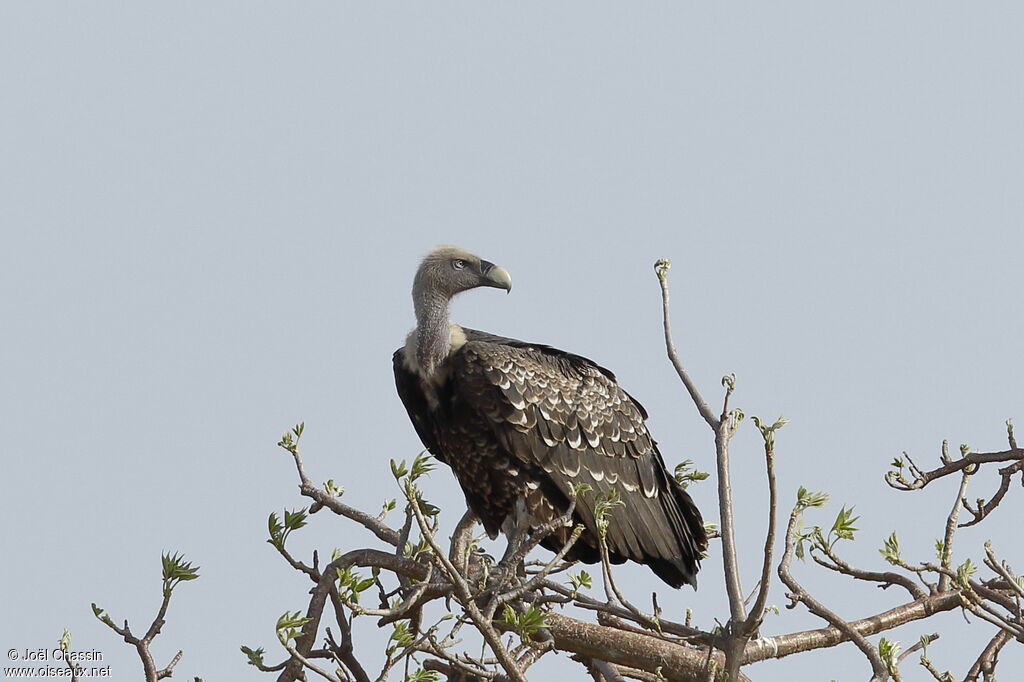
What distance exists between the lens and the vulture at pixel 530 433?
28.4ft

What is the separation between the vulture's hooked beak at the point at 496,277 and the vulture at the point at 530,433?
11 mm

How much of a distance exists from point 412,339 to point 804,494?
4.20 m

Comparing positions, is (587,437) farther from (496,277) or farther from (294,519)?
(294,519)

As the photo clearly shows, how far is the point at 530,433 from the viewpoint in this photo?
8.74m

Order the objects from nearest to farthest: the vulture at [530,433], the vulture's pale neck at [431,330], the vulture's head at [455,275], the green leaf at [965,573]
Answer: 1. the green leaf at [965,573]
2. the vulture at [530,433]
3. the vulture's pale neck at [431,330]
4. the vulture's head at [455,275]

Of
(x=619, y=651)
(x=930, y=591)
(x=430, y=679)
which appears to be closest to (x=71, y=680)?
(x=430, y=679)

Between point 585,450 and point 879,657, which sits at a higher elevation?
point 585,450

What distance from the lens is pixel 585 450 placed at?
905 cm

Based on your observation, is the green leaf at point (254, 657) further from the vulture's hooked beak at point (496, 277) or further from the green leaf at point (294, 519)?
the vulture's hooked beak at point (496, 277)

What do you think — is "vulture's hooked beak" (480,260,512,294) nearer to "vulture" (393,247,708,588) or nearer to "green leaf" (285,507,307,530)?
"vulture" (393,247,708,588)

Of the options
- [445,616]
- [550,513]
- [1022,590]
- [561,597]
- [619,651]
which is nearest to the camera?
[1022,590]

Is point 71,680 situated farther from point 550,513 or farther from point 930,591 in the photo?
point 930,591

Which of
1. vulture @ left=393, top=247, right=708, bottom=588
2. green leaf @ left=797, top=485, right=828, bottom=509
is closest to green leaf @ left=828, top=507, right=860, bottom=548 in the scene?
green leaf @ left=797, top=485, right=828, bottom=509

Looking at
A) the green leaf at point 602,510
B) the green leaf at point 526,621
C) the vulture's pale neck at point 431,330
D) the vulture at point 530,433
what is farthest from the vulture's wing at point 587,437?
the green leaf at point 526,621
